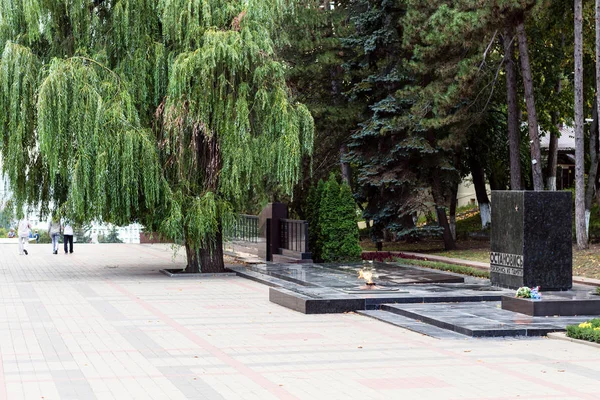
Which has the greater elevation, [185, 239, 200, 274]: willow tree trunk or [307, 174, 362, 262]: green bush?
[307, 174, 362, 262]: green bush

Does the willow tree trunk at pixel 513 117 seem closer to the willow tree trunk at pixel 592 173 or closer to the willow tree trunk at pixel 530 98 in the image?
the willow tree trunk at pixel 530 98

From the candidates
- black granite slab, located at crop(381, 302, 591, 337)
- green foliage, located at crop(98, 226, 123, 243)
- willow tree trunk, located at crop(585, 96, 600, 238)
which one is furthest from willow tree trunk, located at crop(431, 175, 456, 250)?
green foliage, located at crop(98, 226, 123, 243)

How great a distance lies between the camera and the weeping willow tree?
22.3 meters

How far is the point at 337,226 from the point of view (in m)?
27.9

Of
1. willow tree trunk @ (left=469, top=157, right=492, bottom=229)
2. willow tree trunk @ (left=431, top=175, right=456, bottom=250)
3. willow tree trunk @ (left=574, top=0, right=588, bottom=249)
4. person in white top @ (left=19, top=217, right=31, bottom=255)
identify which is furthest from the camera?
willow tree trunk @ (left=469, top=157, right=492, bottom=229)

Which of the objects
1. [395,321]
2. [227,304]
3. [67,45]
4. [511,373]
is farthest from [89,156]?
[511,373]

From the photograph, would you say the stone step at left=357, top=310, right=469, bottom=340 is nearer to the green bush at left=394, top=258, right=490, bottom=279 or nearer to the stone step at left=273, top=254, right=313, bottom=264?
the green bush at left=394, top=258, right=490, bottom=279

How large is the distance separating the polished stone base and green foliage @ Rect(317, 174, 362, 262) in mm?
11824

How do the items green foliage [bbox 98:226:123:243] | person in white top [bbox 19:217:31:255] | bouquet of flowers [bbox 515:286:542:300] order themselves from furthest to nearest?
green foliage [bbox 98:226:123:243], person in white top [bbox 19:217:31:255], bouquet of flowers [bbox 515:286:542:300]

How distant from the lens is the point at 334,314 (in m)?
16.7

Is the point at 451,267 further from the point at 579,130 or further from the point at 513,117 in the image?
the point at 513,117

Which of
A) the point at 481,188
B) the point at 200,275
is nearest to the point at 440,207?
the point at 481,188

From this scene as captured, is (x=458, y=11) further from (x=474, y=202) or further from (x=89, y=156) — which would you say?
(x=474, y=202)

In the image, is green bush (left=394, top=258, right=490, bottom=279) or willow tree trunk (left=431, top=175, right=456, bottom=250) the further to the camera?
A: willow tree trunk (left=431, top=175, right=456, bottom=250)
